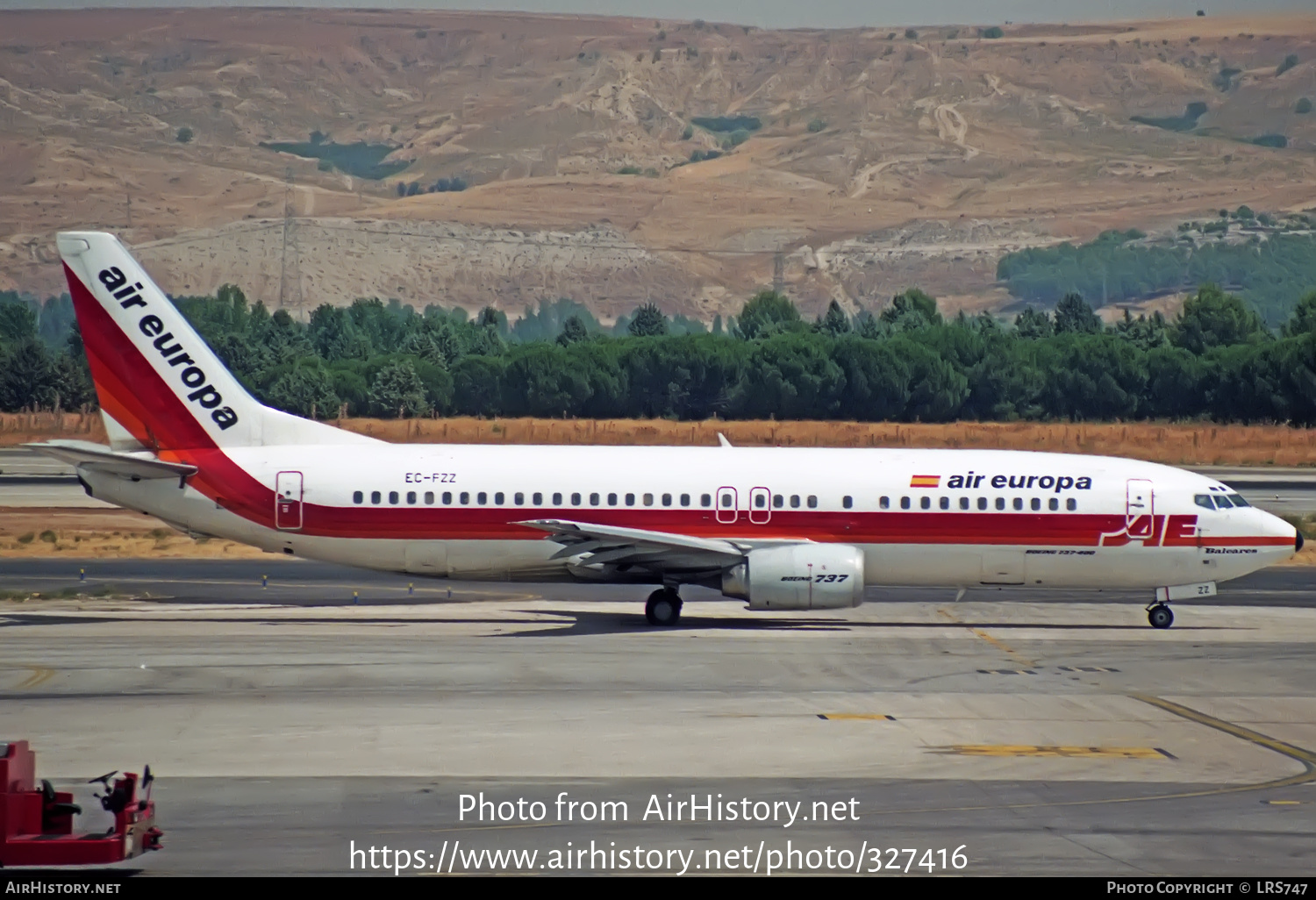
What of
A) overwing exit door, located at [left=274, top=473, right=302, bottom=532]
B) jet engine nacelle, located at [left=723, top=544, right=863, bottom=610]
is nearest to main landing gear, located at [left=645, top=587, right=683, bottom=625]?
jet engine nacelle, located at [left=723, top=544, right=863, bottom=610]

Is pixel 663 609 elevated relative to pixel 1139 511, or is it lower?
lower

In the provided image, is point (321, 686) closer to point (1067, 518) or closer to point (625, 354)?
point (1067, 518)

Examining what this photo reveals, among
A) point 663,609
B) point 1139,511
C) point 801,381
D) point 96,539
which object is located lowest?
point 663,609

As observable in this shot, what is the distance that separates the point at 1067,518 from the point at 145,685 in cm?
1944

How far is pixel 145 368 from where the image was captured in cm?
3650

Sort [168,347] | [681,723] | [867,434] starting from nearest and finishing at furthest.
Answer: [681,723], [168,347], [867,434]

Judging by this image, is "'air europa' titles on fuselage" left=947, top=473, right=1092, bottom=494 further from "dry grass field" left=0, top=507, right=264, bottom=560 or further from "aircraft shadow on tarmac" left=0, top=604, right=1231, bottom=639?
"dry grass field" left=0, top=507, right=264, bottom=560

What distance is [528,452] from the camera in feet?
122

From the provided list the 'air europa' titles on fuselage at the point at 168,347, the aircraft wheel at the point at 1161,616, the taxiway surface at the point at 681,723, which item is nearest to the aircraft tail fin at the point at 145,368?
the 'air europa' titles on fuselage at the point at 168,347

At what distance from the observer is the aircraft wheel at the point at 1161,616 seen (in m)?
36.4

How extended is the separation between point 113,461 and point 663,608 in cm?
1186

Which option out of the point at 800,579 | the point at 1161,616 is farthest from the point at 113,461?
the point at 1161,616

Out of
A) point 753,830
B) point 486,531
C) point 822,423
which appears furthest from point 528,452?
point 822,423

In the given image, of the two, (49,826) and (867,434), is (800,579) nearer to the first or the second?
(49,826)
